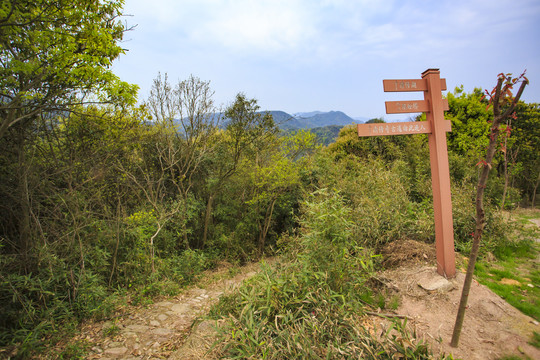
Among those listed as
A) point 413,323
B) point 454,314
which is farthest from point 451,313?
point 413,323

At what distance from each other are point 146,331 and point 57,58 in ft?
12.3

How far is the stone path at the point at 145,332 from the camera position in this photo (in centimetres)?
329

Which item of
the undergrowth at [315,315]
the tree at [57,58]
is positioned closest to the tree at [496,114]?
the undergrowth at [315,315]

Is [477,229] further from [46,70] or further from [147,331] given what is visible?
[46,70]

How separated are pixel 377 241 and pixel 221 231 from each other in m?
5.01

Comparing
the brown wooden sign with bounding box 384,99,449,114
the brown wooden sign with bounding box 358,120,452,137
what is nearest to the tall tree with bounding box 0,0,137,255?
the brown wooden sign with bounding box 358,120,452,137

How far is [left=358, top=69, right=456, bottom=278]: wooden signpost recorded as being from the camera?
12.0 feet

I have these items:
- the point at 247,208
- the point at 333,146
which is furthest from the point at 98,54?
the point at 333,146

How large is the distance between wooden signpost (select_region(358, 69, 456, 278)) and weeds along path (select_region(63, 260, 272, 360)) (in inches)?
108

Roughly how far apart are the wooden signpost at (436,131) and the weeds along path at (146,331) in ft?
8.99

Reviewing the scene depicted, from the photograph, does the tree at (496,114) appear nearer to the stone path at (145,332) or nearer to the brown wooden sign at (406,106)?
the brown wooden sign at (406,106)

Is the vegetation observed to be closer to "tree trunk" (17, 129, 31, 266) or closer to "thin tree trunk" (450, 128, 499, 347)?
"tree trunk" (17, 129, 31, 266)

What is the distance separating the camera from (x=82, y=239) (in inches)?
177

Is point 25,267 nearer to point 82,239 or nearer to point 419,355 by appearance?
point 82,239
